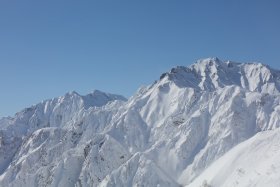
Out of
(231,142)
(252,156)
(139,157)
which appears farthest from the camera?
(231,142)

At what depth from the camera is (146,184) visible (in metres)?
168

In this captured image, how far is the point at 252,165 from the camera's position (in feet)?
344

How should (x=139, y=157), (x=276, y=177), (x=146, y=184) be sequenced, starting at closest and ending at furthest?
(x=276, y=177) < (x=146, y=184) < (x=139, y=157)

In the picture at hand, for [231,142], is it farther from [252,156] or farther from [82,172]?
[252,156]

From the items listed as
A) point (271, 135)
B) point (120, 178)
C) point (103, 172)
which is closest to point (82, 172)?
point (103, 172)

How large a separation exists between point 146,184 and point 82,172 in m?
32.5

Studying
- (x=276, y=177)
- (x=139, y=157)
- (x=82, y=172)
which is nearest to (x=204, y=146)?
(x=139, y=157)

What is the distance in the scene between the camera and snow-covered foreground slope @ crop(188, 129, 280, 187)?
8706 centimetres

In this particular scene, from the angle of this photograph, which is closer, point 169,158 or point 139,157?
point 139,157

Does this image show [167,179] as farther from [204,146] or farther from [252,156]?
[252,156]

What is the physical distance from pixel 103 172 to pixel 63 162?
794 inches

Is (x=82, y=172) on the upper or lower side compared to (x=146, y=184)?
upper

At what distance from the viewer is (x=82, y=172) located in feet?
622

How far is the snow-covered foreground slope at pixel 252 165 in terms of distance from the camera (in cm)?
8706
